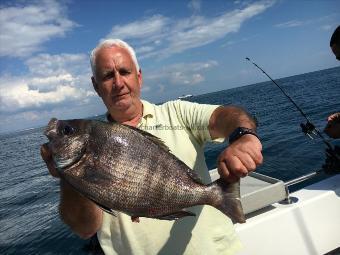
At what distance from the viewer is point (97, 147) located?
2.42 meters

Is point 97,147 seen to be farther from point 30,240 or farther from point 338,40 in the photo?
point 30,240

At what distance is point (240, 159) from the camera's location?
212 centimetres

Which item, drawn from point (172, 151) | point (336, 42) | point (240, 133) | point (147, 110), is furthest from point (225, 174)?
point (336, 42)

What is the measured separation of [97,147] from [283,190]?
11.8 ft

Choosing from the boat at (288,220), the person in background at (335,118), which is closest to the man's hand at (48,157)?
the boat at (288,220)

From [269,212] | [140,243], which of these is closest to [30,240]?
[269,212]

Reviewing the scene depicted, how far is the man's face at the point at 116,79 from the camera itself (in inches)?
124

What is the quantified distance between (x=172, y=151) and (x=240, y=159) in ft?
3.09

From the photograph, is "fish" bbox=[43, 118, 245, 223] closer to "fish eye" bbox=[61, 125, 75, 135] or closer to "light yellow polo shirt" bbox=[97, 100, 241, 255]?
"fish eye" bbox=[61, 125, 75, 135]

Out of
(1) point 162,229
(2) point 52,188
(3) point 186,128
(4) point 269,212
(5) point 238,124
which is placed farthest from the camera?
(2) point 52,188

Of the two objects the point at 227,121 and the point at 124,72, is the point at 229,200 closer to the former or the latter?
the point at 227,121

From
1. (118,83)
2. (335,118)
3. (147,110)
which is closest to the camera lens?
(118,83)

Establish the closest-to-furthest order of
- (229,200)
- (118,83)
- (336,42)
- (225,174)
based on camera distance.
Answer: (225,174)
(229,200)
(118,83)
(336,42)

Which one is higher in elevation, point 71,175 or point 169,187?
point 71,175
